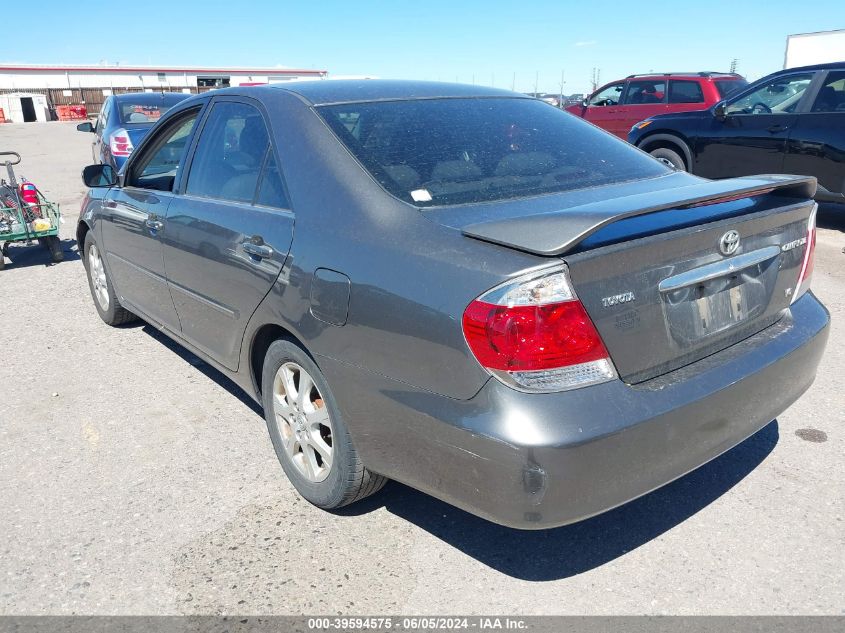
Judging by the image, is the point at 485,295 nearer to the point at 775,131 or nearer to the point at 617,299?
the point at 617,299

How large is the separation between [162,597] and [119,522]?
59 cm

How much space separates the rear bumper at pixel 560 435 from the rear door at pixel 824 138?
6354mm

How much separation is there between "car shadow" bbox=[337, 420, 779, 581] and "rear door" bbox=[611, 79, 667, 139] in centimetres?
1276

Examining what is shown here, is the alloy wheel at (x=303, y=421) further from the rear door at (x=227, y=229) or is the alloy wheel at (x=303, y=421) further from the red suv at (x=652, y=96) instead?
the red suv at (x=652, y=96)

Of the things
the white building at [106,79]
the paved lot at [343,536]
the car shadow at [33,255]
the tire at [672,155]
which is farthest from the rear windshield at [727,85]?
the white building at [106,79]

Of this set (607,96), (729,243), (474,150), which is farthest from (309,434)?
(607,96)

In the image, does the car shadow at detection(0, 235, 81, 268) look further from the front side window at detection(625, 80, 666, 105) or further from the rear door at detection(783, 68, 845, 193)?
the front side window at detection(625, 80, 666, 105)

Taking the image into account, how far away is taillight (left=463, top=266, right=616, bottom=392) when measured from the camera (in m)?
2.05

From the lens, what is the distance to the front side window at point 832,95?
26.0 ft

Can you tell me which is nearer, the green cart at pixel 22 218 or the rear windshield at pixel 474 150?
the rear windshield at pixel 474 150

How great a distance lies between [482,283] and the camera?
2.09m

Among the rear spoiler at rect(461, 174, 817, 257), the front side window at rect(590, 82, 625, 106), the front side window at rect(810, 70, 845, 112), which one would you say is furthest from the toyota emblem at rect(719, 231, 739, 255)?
the front side window at rect(590, 82, 625, 106)

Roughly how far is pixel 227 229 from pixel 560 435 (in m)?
1.87

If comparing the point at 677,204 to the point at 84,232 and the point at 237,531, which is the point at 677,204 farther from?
the point at 84,232
